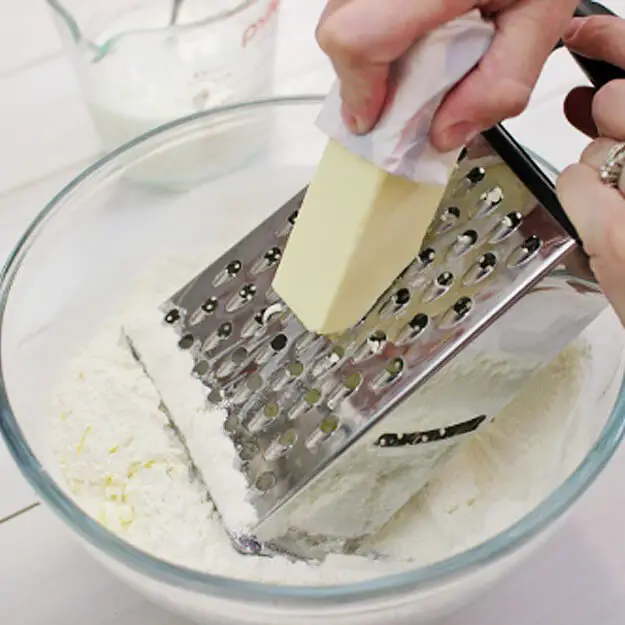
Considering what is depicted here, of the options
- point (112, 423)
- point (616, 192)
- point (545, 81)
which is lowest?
point (616, 192)

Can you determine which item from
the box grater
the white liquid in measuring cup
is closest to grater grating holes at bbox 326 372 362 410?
the box grater

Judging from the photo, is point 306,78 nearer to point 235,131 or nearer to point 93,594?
point 235,131

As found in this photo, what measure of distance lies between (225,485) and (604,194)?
33 centimetres

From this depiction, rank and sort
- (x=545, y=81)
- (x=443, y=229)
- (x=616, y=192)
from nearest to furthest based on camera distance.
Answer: (x=616, y=192) → (x=443, y=229) → (x=545, y=81)

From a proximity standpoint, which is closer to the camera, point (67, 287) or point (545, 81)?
point (67, 287)

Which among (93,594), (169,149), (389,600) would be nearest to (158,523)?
(93,594)

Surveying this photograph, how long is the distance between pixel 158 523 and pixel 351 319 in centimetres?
21

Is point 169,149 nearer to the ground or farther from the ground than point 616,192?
farther from the ground

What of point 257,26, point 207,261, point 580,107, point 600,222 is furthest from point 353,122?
point 257,26

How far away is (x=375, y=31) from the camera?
394 mm

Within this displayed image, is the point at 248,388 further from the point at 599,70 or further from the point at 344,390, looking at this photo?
the point at 599,70

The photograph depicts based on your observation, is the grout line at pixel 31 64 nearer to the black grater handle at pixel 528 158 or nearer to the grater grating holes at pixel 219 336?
the grater grating holes at pixel 219 336

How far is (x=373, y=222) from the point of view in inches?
19.8

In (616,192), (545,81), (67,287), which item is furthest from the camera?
(545,81)
